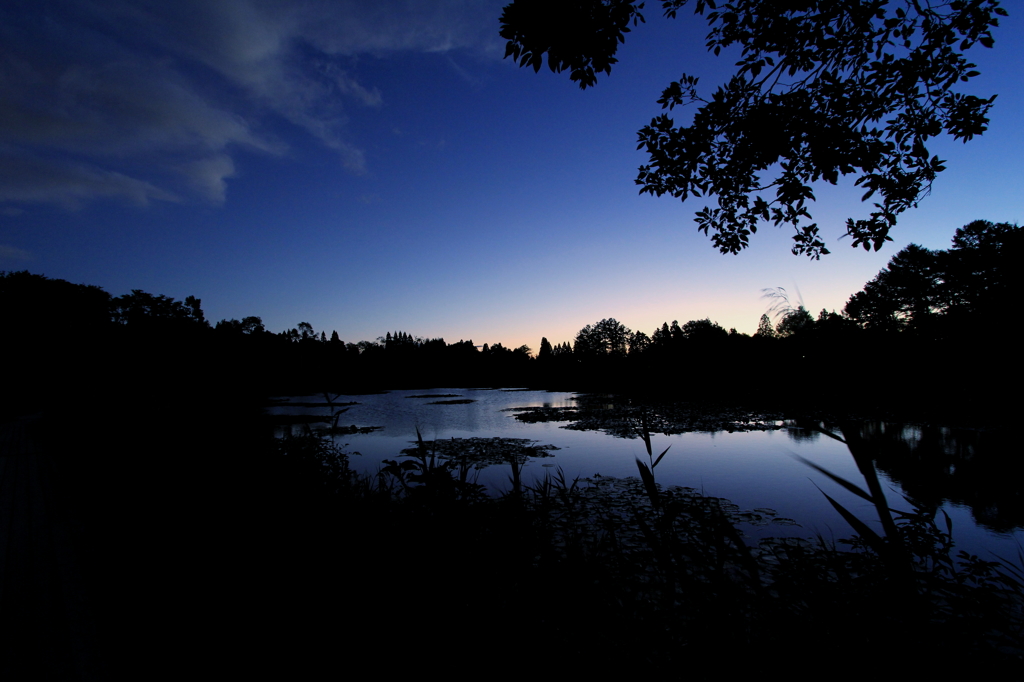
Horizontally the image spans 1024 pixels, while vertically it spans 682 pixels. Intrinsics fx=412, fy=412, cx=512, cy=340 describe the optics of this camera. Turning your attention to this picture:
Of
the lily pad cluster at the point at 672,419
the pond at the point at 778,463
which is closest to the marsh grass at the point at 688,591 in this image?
the pond at the point at 778,463

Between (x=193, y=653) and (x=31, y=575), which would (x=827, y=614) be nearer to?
(x=193, y=653)

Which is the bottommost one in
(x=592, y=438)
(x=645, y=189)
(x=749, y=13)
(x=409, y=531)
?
(x=592, y=438)

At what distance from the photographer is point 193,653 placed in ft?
11.0

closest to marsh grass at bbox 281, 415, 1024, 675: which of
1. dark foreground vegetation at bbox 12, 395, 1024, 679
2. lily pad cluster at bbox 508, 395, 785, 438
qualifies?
dark foreground vegetation at bbox 12, 395, 1024, 679

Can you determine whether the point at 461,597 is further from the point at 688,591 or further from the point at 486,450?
the point at 486,450

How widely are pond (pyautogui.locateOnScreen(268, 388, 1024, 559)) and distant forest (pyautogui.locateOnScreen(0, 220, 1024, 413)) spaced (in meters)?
0.78

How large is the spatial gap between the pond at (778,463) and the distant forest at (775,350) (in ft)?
2.56

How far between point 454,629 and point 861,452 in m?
3.17

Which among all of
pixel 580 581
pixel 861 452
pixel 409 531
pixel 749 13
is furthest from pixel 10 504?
pixel 749 13

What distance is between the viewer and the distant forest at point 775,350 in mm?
2412

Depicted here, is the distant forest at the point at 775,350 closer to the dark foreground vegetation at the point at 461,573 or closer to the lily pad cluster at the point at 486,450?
the dark foreground vegetation at the point at 461,573

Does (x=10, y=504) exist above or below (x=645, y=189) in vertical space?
below

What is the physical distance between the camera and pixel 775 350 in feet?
8.97

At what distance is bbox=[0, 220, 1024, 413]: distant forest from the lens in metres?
2.41
